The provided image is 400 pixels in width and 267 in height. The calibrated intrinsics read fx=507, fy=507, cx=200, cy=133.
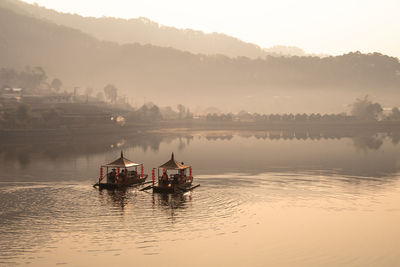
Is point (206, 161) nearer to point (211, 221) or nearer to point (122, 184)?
point (122, 184)

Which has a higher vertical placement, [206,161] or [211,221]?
[206,161]

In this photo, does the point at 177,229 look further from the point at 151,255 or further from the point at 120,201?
the point at 120,201

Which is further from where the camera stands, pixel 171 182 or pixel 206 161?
pixel 206 161

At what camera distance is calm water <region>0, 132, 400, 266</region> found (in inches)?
1742

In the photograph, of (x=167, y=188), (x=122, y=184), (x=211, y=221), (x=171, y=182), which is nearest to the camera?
(x=211, y=221)

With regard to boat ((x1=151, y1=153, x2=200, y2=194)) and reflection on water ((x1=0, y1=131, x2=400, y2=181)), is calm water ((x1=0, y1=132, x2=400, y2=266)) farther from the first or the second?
reflection on water ((x1=0, y1=131, x2=400, y2=181))

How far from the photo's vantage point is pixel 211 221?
5450cm

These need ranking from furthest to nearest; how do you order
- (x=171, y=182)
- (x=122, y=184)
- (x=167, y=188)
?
(x=122, y=184)
(x=171, y=182)
(x=167, y=188)

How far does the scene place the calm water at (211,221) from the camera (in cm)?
4423

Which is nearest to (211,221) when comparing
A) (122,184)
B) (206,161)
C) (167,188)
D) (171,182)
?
(167,188)

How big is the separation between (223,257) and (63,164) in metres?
79.9

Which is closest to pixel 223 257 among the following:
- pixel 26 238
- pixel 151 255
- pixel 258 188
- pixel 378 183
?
pixel 151 255

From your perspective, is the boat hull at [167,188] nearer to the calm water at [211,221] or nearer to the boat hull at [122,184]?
the calm water at [211,221]

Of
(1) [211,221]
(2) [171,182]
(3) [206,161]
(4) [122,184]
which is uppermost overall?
(2) [171,182]
